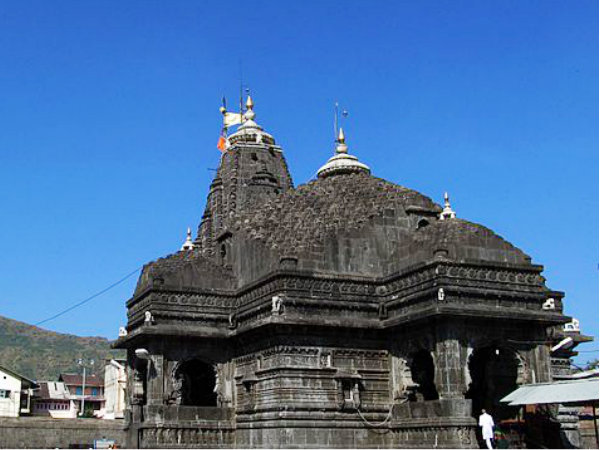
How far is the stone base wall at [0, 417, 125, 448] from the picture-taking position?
40000 millimetres

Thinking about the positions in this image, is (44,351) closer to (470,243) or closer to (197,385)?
(197,385)

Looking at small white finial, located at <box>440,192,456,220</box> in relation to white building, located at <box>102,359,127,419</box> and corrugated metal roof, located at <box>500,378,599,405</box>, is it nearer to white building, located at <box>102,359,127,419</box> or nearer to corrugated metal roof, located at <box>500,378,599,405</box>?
corrugated metal roof, located at <box>500,378,599,405</box>

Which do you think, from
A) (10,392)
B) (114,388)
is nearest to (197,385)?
(10,392)

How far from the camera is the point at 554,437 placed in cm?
2766

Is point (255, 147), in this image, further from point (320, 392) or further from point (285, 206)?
point (320, 392)

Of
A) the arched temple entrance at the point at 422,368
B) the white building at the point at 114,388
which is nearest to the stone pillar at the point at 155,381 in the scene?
the arched temple entrance at the point at 422,368

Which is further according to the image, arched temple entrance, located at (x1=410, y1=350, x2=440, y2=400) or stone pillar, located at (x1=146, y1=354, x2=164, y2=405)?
arched temple entrance, located at (x1=410, y1=350, x2=440, y2=400)

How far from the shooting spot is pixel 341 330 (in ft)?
98.8

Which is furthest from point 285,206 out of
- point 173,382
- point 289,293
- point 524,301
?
point 524,301

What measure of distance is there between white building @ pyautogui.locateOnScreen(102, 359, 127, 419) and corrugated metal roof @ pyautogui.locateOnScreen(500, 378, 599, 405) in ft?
151

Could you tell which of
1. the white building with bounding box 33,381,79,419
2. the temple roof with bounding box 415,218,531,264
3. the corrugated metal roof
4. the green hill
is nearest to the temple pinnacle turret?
the temple roof with bounding box 415,218,531,264

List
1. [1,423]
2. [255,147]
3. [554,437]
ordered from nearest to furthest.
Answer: [554,437]
[1,423]
[255,147]

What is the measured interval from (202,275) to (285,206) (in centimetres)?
508

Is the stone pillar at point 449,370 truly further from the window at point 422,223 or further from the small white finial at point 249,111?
the small white finial at point 249,111
